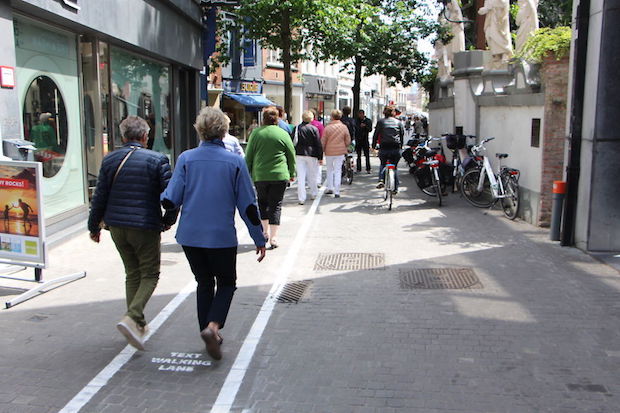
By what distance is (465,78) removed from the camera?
15719mm

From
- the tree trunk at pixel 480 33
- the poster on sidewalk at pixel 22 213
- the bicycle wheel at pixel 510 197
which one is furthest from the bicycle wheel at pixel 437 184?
the tree trunk at pixel 480 33

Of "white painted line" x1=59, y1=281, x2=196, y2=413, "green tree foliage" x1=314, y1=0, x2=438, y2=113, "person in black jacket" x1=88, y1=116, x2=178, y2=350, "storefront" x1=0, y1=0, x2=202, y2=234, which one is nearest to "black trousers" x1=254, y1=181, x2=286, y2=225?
"white painted line" x1=59, y1=281, x2=196, y2=413

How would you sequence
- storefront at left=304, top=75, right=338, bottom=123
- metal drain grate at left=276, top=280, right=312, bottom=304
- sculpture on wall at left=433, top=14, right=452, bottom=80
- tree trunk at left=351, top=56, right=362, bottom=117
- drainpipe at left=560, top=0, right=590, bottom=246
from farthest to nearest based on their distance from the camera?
storefront at left=304, top=75, right=338, bottom=123 < tree trunk at left=351, top=56, right=362, bottom=117 < sculpture on wall at left=433, top=14, right=452, bottom=80 < drainpipe at left=560, top=0, right=590, bottom=246 < metal drain grate at left=276, top=280, right=312, bottom=304

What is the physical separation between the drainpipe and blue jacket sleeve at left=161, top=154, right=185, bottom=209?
19.3ft

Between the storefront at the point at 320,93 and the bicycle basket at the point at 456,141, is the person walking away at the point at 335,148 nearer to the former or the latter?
the bicycle basket at the point at 456,141

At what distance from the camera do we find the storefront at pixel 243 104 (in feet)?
117

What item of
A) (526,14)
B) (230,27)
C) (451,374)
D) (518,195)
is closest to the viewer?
(451,374)

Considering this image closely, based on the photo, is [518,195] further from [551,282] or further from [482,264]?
[551,282]

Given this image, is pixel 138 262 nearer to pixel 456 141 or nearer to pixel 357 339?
pixel 357 339

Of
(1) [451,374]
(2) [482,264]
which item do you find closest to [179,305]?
(1) [451,374]

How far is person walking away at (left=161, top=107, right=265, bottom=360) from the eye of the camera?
468 centimetres

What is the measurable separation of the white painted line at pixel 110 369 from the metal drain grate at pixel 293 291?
3.22 feet

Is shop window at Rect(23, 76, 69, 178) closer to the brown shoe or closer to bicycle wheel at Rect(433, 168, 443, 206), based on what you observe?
the brown shoe

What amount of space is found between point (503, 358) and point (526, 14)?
29.3 ft
